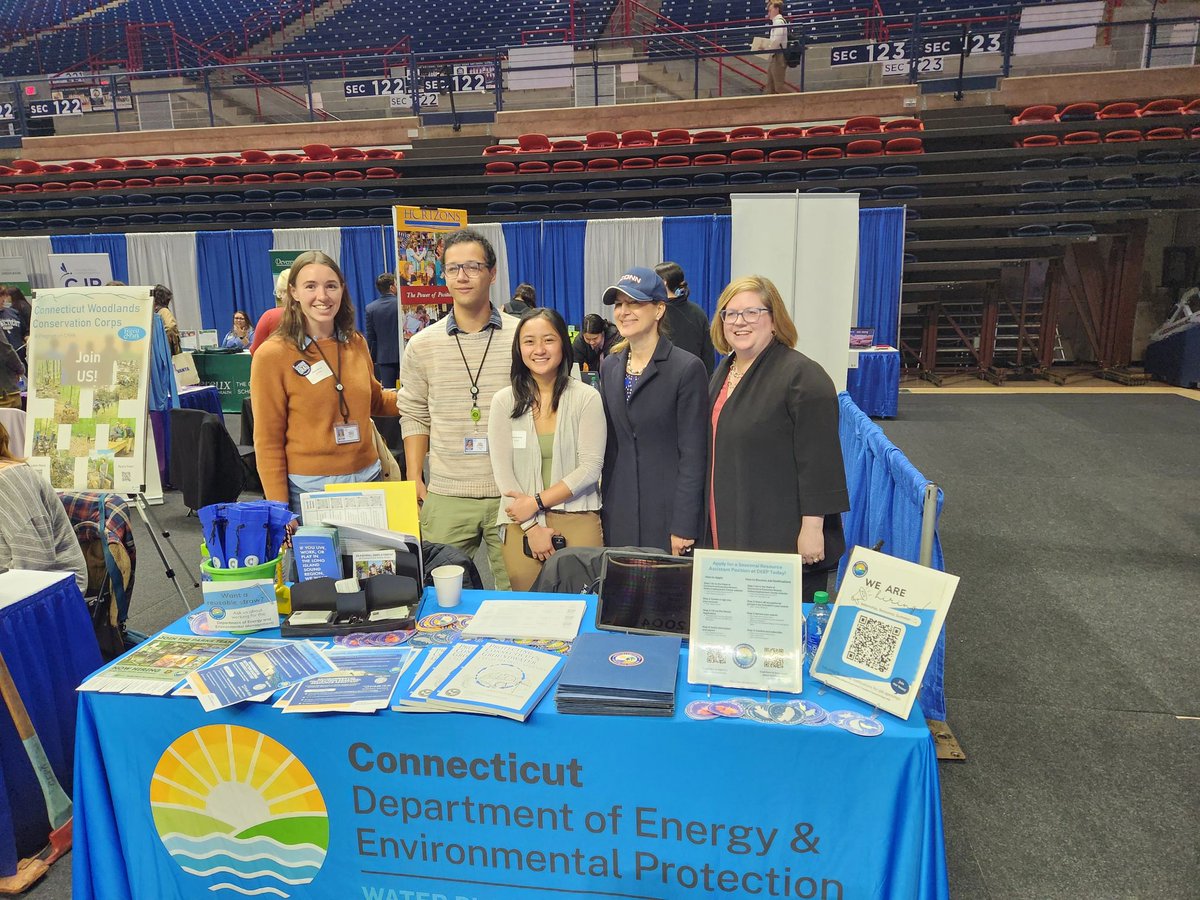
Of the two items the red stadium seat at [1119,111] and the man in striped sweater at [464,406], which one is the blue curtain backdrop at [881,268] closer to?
the red stadium seat at [1119,111]

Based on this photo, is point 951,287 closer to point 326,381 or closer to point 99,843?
point 326,381

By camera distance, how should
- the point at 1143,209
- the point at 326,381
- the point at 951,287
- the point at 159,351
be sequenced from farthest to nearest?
1. the point at 951,287
2. the point at 1143,209
3. the point at 159,351
4. the point at 326,381

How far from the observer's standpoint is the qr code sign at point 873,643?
1.43 meters

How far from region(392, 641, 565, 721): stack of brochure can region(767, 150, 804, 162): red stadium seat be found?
937 cm

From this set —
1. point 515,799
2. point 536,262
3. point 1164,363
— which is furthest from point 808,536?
point 1164,363

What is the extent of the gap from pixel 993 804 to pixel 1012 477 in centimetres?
386

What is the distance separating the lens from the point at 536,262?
998 centimetres

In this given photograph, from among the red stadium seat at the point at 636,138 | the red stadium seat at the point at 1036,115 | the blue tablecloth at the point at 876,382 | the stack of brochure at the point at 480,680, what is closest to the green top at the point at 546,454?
the stack of brochure at the point at 480,680

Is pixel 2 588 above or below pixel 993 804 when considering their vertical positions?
above

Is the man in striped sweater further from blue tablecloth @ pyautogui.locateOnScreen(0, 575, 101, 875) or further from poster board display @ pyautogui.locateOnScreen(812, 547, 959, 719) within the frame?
poster board display @ pyautogui.locateOnScreen(812, 547, 959, 719)

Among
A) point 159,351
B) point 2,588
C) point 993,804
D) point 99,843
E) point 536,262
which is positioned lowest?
point 993,804

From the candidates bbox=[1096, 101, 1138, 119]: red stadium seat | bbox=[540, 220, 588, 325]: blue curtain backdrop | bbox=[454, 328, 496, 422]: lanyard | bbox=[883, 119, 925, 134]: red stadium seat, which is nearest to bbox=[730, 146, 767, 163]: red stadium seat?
bbox=[883, 119, 925, 134]: red stadium seat

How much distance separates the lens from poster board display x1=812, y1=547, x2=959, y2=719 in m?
1.38

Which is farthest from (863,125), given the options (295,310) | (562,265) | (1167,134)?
(295,310)
